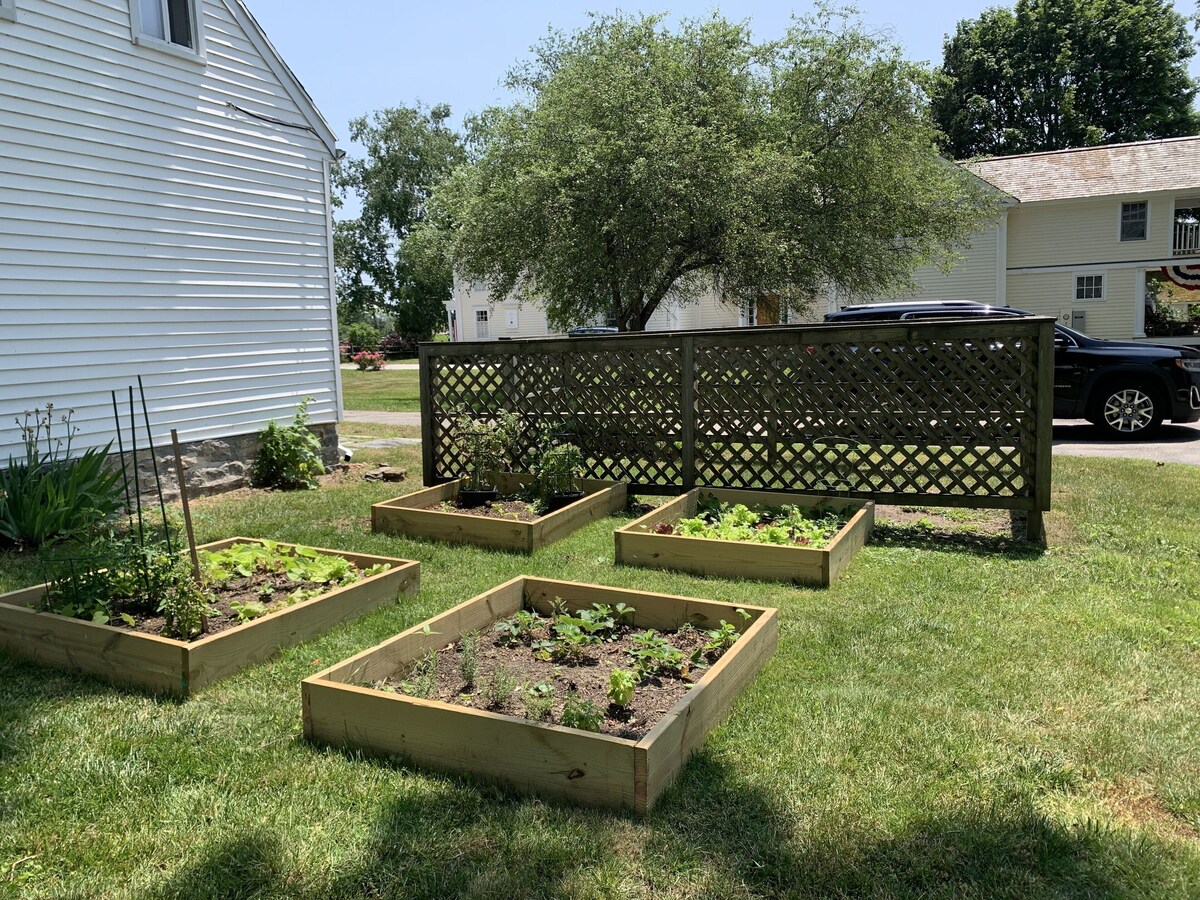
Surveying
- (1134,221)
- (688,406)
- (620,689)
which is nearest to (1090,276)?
(1134,221)

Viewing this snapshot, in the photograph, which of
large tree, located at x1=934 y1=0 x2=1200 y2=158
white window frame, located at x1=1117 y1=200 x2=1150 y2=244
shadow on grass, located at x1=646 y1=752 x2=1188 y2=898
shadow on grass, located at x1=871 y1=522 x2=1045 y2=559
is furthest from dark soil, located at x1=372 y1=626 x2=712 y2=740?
large tree, located at x1=934 y1=0 x2=1200 y2=158

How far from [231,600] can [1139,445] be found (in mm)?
10898

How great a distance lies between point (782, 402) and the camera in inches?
261

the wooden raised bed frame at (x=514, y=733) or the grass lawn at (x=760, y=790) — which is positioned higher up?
the wooden raised bed frame at (x=514, y=733)

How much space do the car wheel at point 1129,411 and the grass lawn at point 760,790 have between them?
26.1 ft

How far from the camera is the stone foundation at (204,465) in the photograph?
7.43m

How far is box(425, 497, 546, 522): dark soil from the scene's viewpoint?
21.1ft

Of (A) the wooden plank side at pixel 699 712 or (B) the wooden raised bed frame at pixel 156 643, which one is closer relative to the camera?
(A) the wooden plank side at pixel 699 712

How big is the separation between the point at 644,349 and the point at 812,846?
16.8 feet

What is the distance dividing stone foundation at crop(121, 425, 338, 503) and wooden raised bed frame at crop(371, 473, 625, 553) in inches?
94.5

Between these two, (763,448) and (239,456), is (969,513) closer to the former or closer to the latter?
(763,448)

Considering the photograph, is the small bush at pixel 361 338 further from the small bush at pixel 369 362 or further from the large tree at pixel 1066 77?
the large tree at pixel 1066 77

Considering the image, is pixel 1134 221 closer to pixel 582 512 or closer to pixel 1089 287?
pixel 1089 287

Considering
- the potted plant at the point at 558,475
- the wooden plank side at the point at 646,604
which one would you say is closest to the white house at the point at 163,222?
the potted plant at the point at 558,475
